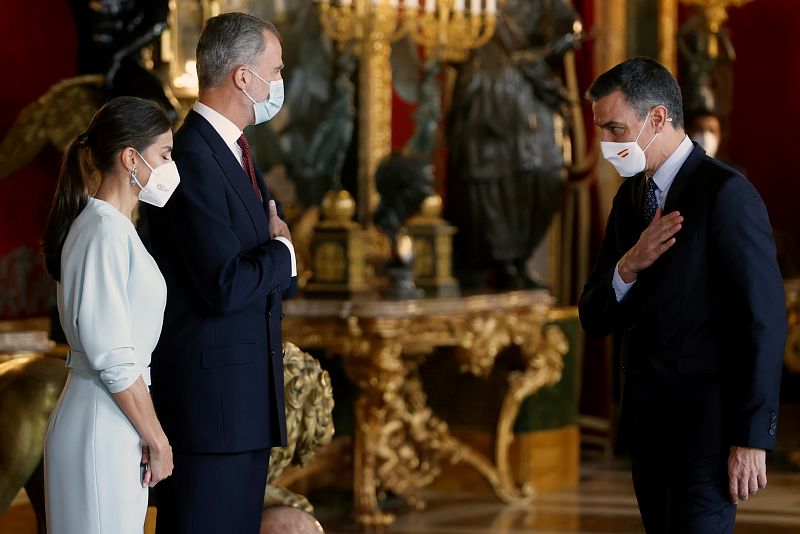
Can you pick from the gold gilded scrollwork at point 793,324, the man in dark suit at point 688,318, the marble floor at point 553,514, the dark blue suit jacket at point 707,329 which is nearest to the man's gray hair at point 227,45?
the man in dark suit at point 688,318

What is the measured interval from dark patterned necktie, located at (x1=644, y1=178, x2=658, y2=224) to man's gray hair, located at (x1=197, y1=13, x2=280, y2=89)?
88 centimetres

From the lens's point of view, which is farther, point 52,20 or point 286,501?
point 52,20

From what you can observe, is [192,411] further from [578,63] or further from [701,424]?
[578,63]

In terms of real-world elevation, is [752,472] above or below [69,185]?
below

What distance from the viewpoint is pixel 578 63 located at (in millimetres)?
7688

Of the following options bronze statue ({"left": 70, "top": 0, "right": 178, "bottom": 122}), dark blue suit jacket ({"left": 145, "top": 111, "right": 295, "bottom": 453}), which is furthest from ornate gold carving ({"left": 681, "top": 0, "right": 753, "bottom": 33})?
dark blue suit jacket ({"left": 145, "top": 111, "right": 295, "bottom": 453})

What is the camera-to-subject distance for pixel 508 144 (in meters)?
6.77

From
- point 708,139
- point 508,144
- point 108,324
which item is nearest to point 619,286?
point 108,324

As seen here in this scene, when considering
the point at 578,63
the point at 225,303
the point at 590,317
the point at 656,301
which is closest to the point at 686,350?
the point at 656,301

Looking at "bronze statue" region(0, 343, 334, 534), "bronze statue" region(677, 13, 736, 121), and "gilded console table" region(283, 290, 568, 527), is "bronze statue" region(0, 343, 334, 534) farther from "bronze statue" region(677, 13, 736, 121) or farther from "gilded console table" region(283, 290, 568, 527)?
"bronze statue" region(677, 13, 736, 121)

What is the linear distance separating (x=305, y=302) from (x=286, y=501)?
2374mm

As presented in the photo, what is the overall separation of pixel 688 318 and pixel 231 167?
99 centimetres

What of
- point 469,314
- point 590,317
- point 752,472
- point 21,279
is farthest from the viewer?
point 469,314

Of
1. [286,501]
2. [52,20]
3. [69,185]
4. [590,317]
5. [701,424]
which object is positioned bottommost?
[286,501]
